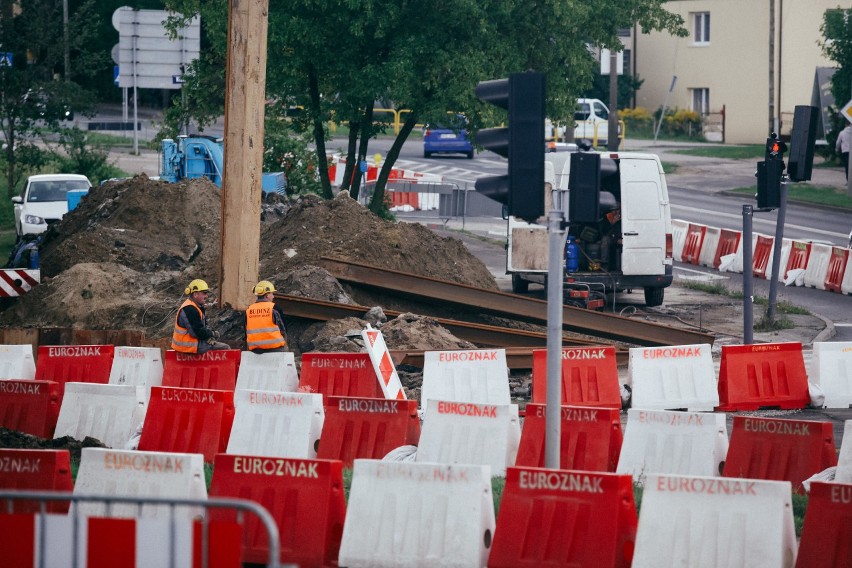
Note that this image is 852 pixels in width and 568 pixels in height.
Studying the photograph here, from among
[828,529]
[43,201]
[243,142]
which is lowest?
[828,529]

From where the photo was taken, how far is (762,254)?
26.4 metres

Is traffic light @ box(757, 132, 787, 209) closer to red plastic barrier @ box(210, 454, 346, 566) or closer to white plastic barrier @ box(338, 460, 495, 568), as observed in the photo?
white plastic barrier @ box(338, 460, 495, 568)

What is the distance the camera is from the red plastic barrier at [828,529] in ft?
25.3

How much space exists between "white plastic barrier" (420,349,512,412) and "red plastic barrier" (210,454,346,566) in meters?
5.01

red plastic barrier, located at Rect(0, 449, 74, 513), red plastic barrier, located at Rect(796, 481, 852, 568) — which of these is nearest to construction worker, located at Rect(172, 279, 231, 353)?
red plastic barrier, located at Rect(0, 449, 74, 513)

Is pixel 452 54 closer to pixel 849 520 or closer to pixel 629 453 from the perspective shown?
pixel 629 453

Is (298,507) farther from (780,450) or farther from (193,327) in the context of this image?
(193,327)

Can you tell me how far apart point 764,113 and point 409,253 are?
3548cm

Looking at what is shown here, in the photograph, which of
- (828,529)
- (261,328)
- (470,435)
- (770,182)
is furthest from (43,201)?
(828,529)

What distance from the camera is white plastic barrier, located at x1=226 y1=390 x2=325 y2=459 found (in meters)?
11.0

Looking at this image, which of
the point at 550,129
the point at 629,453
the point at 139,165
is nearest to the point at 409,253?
the point at 629,453

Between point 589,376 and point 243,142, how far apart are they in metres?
5.38

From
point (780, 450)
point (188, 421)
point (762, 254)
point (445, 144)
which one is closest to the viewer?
point (780, 450)

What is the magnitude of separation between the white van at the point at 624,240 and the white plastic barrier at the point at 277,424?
950 centimetres
